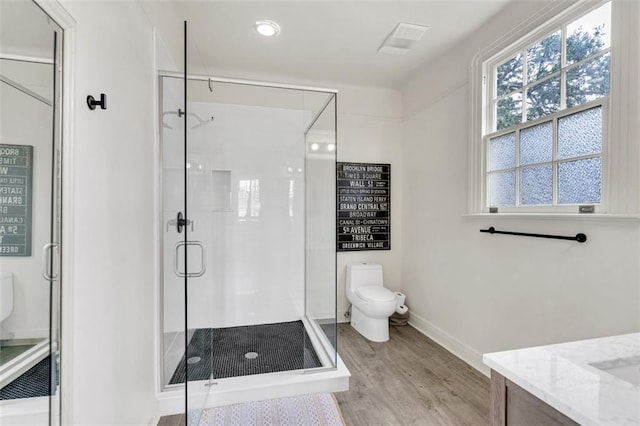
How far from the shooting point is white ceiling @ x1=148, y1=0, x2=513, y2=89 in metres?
1.97

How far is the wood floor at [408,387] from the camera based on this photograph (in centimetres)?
169

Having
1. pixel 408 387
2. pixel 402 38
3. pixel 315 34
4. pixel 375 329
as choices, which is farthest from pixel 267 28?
pixel 408 387

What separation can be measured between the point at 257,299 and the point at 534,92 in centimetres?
284

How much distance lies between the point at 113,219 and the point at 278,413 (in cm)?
143

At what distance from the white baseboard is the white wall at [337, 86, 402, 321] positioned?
234mm

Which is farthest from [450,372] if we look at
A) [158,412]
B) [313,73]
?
[313,73]

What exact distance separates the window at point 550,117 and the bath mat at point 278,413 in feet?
5.87

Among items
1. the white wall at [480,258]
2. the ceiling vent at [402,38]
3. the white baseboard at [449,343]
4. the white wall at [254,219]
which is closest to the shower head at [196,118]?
the white wall at [254,219]

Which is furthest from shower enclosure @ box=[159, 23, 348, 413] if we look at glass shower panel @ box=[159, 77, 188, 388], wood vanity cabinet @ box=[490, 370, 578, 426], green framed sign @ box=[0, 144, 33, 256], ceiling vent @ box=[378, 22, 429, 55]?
wood vanity cabinet @ box=[490, 370, 578, 426]

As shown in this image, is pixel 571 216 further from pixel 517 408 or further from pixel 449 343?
pixel 449 343

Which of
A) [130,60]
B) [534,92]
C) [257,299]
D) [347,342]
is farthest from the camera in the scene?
[257,299]

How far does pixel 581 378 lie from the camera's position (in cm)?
67

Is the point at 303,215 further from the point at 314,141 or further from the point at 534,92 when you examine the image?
the point at 534,92

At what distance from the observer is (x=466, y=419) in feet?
5.48
